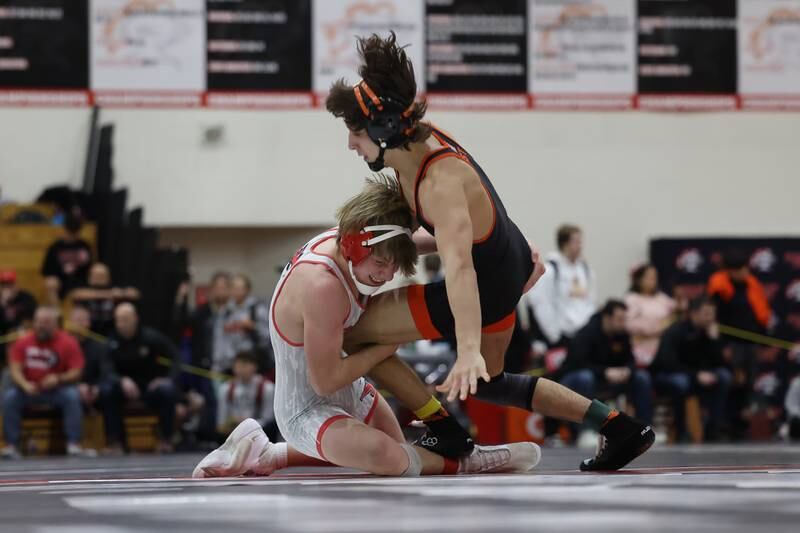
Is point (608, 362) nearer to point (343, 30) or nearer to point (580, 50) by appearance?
point (580, 50)

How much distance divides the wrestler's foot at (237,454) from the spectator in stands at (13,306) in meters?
5.18

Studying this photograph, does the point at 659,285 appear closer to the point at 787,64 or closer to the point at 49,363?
the point at 787,64

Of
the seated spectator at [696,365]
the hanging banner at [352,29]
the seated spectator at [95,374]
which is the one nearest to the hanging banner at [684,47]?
the hanging banner at [352,29]

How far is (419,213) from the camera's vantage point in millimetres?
3645

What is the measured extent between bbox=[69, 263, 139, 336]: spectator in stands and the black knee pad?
5.44 m

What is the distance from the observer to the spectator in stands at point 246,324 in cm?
899

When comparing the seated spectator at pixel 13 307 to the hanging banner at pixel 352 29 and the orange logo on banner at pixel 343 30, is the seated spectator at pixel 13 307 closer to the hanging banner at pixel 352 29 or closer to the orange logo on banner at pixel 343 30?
the hanging banner at pixel 352 29

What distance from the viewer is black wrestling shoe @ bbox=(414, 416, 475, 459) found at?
3.87 meters

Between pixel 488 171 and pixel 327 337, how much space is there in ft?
24.1

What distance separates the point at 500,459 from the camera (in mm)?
3951

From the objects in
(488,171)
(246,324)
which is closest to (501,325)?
(246,324)

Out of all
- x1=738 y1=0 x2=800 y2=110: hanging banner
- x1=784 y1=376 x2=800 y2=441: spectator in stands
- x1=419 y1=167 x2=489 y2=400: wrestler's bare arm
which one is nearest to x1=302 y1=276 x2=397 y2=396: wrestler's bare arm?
x1=419 y1=167 x2=489 y2=400: wrestler's bare arm

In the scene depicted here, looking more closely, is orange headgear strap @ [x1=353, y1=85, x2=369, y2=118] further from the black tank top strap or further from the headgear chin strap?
the headgear chin strap

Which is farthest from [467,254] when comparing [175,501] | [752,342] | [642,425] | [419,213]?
[752,342]
